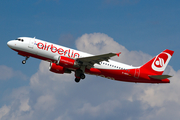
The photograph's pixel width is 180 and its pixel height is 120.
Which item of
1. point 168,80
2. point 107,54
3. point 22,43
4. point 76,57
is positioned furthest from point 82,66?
point 168,80

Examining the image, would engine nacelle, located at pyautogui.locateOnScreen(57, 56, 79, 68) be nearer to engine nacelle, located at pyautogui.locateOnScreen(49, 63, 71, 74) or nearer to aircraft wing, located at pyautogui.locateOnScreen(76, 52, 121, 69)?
aircraft wing, located at pyautogui.locateOnScreen(76, 52, 121, 69)

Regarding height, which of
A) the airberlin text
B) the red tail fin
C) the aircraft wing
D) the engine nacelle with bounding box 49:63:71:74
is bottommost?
the engine nacelle with bounding box 49:63:71:74

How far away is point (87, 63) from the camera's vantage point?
146 ft

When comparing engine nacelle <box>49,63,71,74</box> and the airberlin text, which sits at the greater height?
the airberlin text

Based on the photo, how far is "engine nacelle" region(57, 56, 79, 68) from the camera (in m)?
42.4

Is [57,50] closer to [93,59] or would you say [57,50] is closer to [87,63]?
[87,63]

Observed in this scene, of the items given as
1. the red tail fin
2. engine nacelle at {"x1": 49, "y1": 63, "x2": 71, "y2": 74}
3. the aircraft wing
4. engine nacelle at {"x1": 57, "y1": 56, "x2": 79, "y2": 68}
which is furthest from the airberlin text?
the red tail fin

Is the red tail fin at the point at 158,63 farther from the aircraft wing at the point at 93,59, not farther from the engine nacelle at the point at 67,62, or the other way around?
the engine nacelle at the point at 67,62

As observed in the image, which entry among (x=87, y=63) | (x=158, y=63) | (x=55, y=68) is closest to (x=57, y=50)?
(x=55, y=68)

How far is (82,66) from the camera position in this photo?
44812 mm

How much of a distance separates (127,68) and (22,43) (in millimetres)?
17918

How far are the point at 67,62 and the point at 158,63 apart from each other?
56.6 ft

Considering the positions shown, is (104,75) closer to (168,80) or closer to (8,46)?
(168,80)

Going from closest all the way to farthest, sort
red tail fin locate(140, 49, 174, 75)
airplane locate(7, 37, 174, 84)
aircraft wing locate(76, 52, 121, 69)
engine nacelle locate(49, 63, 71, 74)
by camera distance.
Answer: aircraft wing locate(76, 52, 121, 69) → airplane locate(7, 37, 174, 84) → engine nacelle locate(49, 63, 71, 74) → red tail fin locate(140, 49, 174, 75)
